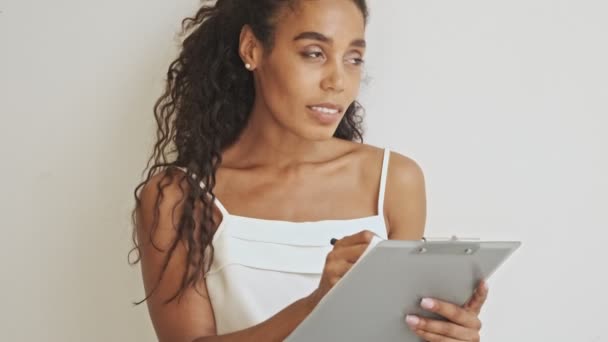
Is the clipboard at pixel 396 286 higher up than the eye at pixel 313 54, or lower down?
lower down

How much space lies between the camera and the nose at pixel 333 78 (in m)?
1.58

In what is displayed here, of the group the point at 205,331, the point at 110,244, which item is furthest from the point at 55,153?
the point at 205,331

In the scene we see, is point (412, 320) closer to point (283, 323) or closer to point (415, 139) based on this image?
point (283, 323)

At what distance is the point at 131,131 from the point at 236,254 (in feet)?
1.35

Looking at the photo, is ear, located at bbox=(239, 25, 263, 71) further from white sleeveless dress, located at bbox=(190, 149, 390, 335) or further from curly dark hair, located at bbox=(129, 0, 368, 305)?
white sleeveless dress, located at bbox=(190, 149, 390, 335)

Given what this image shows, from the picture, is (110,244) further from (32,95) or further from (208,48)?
(208,48)

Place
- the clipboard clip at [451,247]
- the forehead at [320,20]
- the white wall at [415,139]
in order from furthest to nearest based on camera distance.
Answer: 1. the white wall at [415,139]
2. the forehead at [320,20]
3. the clipboard clip at [451,247]

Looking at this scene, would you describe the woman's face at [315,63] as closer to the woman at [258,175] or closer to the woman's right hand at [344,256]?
the woman at [258,175]

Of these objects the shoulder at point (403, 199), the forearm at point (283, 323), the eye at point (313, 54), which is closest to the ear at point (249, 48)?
the eye at point (313, 54)

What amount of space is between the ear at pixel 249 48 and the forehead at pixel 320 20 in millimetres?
64

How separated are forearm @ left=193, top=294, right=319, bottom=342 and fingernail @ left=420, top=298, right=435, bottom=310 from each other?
0.15m

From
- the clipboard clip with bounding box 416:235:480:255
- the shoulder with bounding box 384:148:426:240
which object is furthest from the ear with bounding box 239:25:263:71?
the clipboard clip with bounding box 416:235:480:255

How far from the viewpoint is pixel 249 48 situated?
1669 mm

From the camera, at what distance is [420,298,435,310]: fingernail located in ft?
4.31
